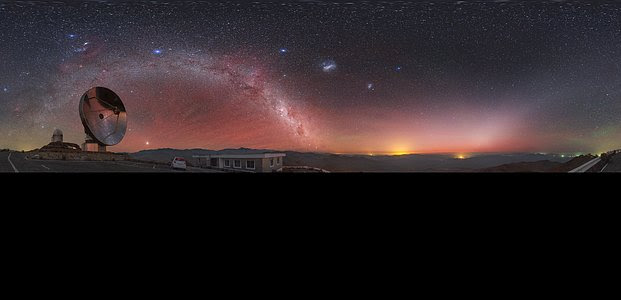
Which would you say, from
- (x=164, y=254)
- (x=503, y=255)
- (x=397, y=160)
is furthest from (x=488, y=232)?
(x=397, y=160)

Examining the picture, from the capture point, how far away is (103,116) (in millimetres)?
6984

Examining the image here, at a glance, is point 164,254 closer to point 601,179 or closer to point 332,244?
point 332,244

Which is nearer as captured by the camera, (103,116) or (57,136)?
(103,116)

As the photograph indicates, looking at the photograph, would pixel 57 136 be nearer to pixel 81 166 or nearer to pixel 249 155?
pixel 81 166

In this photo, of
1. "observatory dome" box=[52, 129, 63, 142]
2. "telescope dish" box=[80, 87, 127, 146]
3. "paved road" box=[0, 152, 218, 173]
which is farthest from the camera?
"observatory dome" box=[52, 129, 63, 142]

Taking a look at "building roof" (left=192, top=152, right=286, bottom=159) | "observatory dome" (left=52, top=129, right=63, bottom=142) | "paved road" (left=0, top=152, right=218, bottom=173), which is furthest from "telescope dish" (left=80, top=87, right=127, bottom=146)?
"observatory dome" (left=52, top=129, right=63, bottom=142)

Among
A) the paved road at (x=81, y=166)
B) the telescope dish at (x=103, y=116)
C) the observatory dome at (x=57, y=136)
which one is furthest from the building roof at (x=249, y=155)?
the observatory dome at (x=57, y=136)

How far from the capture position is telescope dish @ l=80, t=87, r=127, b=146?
6.75 meters

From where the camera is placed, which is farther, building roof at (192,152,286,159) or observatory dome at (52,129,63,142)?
observatory dome at (52,129,63,142)

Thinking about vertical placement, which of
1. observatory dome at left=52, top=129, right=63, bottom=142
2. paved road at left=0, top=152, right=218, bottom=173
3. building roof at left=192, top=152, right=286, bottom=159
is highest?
observatory dome at left=52, top=129, right=63, bottom=142

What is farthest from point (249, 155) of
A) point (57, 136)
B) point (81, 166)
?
point (57, 136)

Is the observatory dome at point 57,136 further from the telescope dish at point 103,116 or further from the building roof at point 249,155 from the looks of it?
the building roof at point 249,155

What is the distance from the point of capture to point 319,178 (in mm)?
1312

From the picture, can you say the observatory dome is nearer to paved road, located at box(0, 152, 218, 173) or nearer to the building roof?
paved road, located at box(0, 152, 218, 173)
